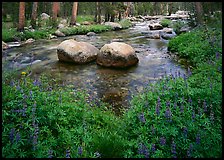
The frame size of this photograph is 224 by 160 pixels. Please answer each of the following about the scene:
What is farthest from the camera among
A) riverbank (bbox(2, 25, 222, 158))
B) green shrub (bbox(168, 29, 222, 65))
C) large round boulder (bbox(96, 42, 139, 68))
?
large round boulder (bbox(96, 42, 139, 68))

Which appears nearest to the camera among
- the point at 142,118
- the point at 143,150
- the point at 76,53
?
the point at 143,150

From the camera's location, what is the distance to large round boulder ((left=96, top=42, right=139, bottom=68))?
881cm

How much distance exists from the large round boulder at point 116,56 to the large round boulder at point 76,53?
53cm

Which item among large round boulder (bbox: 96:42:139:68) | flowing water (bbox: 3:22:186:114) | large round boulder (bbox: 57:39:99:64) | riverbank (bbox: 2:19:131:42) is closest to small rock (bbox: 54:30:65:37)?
riverbank (bbox: 2:19:131:42)

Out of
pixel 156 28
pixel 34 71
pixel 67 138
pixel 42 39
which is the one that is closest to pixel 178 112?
pixel 67 138

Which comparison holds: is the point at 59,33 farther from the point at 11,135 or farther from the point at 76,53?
the point at 11,135

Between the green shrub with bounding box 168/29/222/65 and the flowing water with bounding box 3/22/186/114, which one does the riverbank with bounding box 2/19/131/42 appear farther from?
the green shrub with bounding box 168/29/222/65

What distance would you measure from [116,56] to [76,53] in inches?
68.1

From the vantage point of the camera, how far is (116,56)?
877 cm

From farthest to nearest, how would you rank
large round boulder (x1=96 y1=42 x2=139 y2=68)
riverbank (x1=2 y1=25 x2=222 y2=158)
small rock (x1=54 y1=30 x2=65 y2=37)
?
small rock (x1=54 y1=30 x2=65 y2=37) → large round boulder (x1=96 y1=42 x2=139 y2=68) → riverbank (x1=2 y1=25 x2=222 y2=158)

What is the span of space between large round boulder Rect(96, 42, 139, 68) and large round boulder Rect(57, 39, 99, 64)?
1.75 ft

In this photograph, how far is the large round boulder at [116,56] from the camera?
8812 mm

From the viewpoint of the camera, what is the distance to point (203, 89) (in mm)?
3859

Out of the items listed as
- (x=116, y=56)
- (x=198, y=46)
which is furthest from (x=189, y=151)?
(x=198, y=46)
